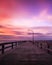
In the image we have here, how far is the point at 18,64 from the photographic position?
11.4 metres

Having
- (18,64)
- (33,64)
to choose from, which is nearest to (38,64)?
(33,64)

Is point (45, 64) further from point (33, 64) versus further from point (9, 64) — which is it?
point (9, 64)

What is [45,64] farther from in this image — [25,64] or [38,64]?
[25,64]

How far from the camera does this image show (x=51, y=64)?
444 inches

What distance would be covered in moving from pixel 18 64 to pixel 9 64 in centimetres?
63

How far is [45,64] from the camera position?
11297 millimetres

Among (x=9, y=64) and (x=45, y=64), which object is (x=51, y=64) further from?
(x=9, y=64)

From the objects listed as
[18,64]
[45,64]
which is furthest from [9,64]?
[45,64]

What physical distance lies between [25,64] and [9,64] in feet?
3.68

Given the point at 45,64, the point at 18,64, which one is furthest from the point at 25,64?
the point at 45,64

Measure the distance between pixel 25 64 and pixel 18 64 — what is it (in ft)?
1.63

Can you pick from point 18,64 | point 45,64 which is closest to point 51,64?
point 45,64

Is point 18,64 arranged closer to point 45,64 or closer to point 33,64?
point 33,64

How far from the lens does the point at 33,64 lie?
37.3 ft
